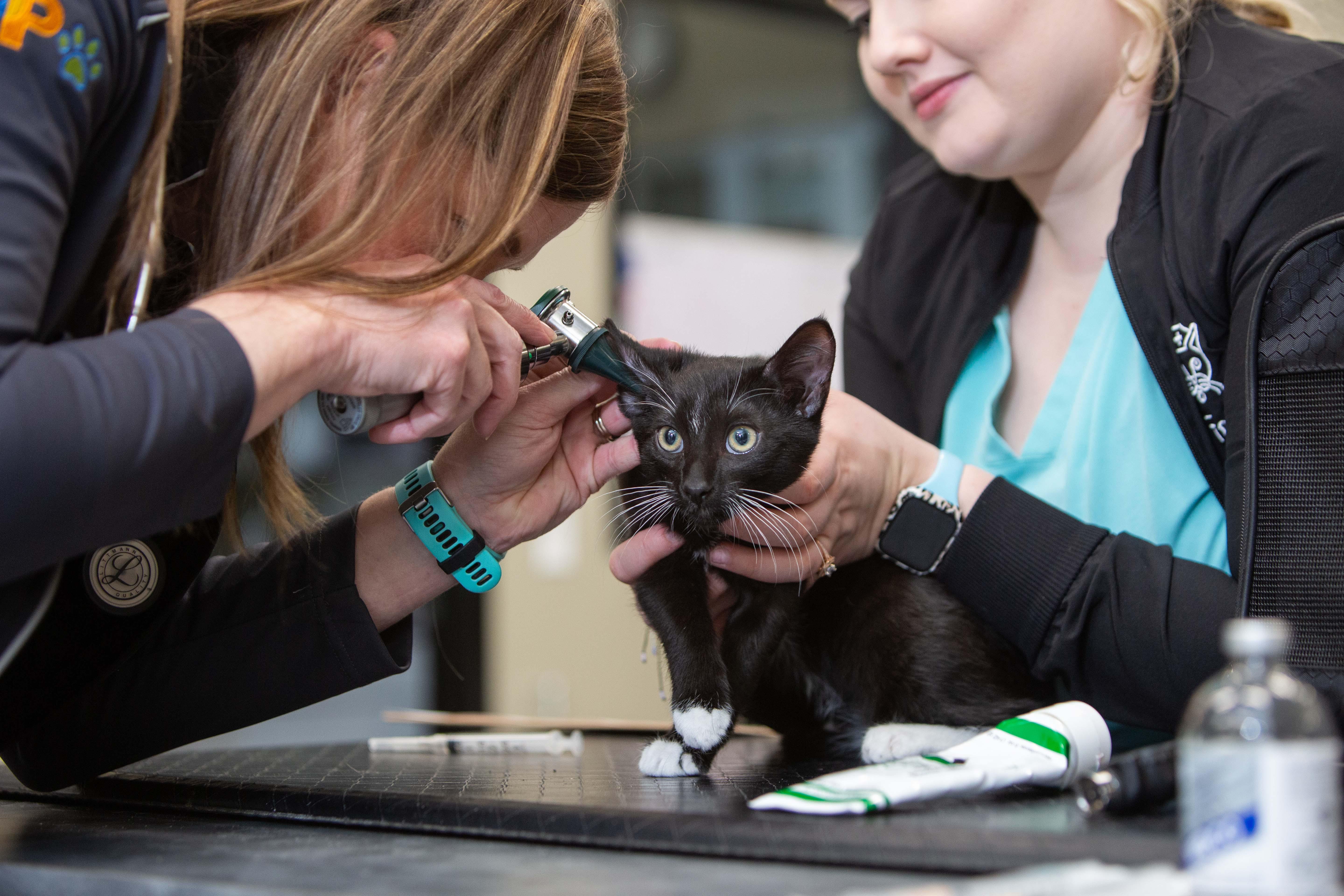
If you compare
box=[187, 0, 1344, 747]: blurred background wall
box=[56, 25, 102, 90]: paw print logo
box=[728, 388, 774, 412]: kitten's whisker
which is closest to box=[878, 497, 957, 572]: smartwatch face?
box=[728, 388, 774, 412]: kitten's whisker

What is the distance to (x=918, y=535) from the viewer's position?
1.22 metres

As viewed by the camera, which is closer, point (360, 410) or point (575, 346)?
point (360, 410)

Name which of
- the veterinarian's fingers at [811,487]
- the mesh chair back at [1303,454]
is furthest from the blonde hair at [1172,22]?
the veterinarian's fingers at [811,487]

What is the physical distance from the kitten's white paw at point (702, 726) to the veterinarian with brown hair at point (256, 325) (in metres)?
0.27

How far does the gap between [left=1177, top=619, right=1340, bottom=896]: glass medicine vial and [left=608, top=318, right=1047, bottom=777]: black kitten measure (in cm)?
67

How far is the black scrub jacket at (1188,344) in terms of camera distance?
1057mm

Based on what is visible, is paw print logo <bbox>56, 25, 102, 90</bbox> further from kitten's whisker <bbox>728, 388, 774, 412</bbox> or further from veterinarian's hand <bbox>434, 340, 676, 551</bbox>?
kitten's whisker <bbox>728, 388, 774, 412</bbox>

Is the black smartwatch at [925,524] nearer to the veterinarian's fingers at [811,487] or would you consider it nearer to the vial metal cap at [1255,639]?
the veterinarian's fingers at [811,487]

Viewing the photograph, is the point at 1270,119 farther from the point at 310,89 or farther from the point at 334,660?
the point at 334,660

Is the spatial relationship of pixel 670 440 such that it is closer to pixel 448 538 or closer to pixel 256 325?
pixel 448 538

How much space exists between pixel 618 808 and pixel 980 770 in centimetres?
27

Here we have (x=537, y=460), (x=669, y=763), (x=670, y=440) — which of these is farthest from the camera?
(x=670, y=440)

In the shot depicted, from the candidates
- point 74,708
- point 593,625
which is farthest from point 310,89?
point 593,625

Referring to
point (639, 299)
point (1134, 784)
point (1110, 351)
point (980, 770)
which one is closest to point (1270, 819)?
point (1134, 784)
